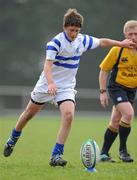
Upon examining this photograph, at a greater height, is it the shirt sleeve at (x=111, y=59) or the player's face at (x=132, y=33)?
the player's face at (x=132, y=33)

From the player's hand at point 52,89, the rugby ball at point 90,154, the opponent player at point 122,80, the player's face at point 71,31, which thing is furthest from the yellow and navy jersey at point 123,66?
the rugby ball at point 90,154

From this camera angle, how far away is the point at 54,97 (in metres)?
9.55

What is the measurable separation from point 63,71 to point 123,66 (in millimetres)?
1158

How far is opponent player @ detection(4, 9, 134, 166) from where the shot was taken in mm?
9195

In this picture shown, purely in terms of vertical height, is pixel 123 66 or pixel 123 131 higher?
pixel 123 66

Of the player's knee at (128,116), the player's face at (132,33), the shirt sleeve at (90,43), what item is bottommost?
the player's knee at (128,116)

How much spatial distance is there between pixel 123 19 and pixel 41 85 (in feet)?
85.0

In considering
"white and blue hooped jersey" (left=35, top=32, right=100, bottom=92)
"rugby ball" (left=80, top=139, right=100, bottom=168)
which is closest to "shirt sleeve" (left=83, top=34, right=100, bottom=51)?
"white and blue hooped jersey" (left=35, top=32, right=100, bottom=92)

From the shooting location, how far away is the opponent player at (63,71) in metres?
9.20

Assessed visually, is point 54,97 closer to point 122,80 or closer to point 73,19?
point 73,19

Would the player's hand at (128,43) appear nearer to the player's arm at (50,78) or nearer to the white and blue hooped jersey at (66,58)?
the white and blue hooped jersey at (66,58)

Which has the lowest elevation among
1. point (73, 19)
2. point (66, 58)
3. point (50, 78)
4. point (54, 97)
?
point (54, 97)

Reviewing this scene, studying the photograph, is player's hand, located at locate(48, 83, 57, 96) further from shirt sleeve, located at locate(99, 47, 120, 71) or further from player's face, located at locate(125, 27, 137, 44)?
player's face, located at locate(125, 27, 137, 44)

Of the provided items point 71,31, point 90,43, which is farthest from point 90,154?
point 90,43
